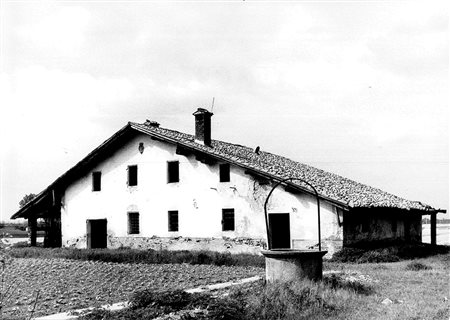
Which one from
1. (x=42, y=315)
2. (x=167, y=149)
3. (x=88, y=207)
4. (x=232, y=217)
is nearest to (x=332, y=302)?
Result: (x=42, y=315)

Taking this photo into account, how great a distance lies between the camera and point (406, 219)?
87.4ft

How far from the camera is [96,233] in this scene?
25.5m

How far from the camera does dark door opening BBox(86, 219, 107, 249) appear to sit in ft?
82.2

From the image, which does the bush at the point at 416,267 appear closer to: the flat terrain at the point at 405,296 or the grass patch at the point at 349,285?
the flat terrain at the point at 405,296

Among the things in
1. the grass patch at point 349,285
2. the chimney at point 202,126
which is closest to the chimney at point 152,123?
the chimney at point 202,126

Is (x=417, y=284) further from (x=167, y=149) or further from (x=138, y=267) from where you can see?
(x=167, y=149)

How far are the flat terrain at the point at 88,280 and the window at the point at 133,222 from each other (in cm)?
675

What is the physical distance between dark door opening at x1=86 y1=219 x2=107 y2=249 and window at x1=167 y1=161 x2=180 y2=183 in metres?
4.51

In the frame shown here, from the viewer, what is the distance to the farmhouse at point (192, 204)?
19.8 metres

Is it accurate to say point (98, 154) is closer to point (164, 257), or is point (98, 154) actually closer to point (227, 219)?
point (227, 219)

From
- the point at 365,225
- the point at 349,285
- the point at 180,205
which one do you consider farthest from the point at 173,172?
the point at 349,285

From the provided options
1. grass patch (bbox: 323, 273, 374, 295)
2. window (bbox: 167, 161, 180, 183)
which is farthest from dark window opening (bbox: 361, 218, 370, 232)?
grass patch (bbox: 323, 273, 374, 295)

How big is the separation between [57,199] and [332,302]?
20042mm

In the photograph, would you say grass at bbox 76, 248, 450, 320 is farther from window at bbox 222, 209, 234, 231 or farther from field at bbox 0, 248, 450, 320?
window at bbox 222, 209, 234, 231
